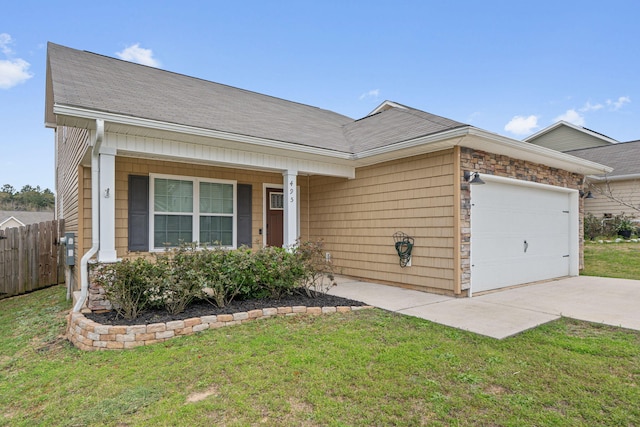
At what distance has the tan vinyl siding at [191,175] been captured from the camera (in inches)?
250

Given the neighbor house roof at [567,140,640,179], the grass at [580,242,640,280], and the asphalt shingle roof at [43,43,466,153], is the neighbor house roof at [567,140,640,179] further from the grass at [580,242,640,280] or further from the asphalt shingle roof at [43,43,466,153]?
the asphalt shingle roof at [43,43,466,153]

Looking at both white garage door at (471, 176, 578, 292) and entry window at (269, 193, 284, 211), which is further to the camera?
entry window at (269, 193, 284, 211)

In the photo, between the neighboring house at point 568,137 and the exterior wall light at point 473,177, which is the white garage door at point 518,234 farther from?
the neighboring house at point 568,137

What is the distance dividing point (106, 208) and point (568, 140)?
2298cm

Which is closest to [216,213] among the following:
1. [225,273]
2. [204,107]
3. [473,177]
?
[204,107]

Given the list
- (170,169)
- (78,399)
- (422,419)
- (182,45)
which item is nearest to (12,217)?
(182,45)

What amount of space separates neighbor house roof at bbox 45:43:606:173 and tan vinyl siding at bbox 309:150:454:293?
1.30ft

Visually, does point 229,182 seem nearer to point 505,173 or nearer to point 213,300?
point 213,300

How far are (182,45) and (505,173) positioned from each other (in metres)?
9.80

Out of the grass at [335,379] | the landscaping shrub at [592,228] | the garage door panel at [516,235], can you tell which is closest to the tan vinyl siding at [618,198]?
the landscaping shrub at [592,228]

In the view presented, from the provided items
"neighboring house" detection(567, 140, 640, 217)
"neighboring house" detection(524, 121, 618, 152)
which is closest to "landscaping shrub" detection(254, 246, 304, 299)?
"neighboring house" detection(567, 140, 640, 217)

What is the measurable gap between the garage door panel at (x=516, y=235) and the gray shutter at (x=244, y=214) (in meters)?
4.52

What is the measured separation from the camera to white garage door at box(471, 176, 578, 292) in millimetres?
6324

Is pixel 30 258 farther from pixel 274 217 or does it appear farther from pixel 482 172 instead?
pixel 482 172
